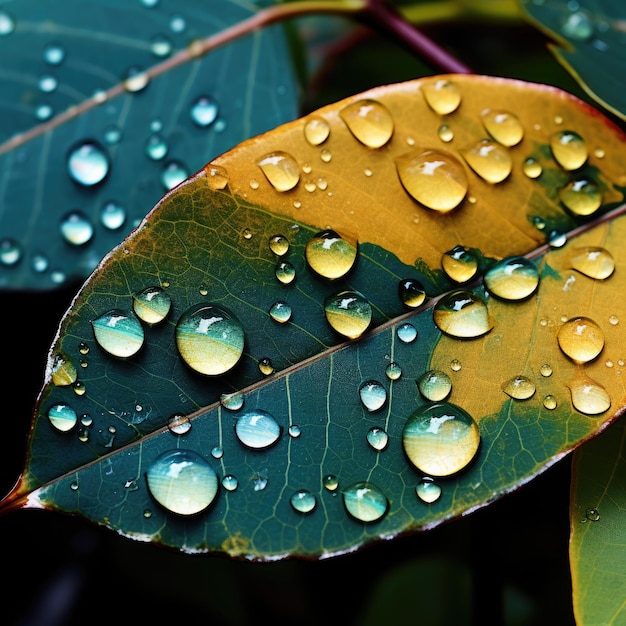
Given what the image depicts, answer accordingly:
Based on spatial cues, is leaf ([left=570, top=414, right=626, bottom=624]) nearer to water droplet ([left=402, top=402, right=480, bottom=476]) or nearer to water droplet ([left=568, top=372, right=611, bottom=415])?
water droplet ([left=568, top=372, right=611, bottom=415])

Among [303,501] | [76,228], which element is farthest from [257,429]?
[76,228]

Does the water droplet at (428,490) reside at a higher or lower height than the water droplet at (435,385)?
lower

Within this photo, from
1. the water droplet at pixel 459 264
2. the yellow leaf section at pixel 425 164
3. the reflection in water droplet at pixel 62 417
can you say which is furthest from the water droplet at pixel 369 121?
the reflection in water droplet at pixel 62 417

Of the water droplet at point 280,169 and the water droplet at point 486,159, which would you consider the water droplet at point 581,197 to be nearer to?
the water droplet at point 486,159

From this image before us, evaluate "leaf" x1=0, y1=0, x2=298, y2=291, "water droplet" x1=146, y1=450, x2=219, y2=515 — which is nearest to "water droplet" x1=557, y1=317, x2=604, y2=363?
"water droplet" x1=146, y1=450, x2=219, y2=515

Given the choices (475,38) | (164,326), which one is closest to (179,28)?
(164,326)

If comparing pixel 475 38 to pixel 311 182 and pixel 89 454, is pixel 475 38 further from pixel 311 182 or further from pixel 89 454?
pixel 89 454
